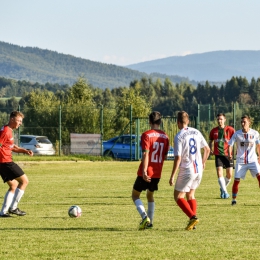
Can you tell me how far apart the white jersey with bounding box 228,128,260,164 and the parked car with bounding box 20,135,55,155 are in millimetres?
25068

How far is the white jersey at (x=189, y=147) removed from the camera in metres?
12.1

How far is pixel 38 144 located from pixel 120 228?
28512mm

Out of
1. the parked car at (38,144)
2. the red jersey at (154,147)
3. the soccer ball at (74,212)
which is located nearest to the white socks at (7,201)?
the soccer ball at (74,212)

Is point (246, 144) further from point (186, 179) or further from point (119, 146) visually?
point (119, 146)

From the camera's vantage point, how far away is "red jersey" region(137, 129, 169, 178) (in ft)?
39.8

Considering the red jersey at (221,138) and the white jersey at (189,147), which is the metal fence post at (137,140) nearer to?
the red jersey at (221,138)

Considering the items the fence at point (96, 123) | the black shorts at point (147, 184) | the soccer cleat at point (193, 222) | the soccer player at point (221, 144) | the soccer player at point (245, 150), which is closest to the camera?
the soccer cleat at point (193, 222)

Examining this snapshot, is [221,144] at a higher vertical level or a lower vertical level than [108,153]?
higher

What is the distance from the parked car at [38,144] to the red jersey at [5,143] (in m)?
26.2

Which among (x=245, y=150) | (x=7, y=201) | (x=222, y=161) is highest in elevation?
(x=245, y=150)

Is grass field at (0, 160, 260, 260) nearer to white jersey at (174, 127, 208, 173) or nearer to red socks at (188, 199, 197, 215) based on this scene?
red socks at (188, 199, 197, 215)


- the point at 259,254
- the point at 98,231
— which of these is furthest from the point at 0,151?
the point at 259,254

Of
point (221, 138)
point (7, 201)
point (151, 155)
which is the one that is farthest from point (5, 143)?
point (221, 138)

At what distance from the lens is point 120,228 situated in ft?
41.4
